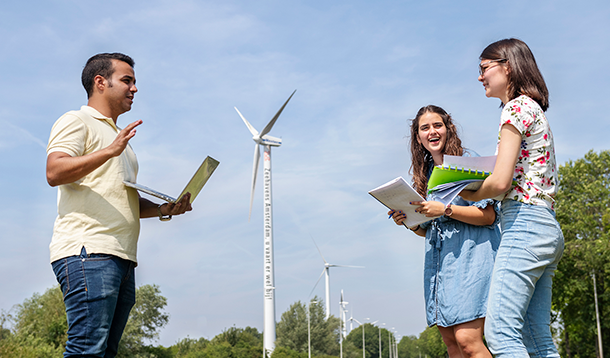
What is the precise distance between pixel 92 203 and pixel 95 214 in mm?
69

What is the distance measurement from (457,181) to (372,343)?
425 ft

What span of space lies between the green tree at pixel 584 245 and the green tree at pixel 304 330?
117 feet

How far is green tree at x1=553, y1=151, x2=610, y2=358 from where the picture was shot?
3109 cm

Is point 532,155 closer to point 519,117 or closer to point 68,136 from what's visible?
point 519,117

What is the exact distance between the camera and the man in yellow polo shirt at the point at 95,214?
114 inches

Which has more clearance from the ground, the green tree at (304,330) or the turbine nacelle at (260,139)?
the turbine nacelle at (260,139)

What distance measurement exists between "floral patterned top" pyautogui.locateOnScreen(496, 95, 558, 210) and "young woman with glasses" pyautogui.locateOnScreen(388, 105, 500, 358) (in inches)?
24.0

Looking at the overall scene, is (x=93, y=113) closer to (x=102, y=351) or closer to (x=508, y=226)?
(x=102, y=351)

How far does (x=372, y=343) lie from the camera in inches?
4961

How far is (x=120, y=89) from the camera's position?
352 cm

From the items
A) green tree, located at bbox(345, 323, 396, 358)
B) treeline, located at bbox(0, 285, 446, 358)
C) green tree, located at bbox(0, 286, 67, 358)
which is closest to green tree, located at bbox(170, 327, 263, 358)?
treeline, located at bbox(0, 285, 446, 358)

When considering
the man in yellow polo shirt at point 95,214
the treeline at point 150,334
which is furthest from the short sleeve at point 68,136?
the treeline at point 150,334

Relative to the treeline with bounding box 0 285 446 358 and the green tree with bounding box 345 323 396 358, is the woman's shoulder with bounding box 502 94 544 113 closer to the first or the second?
the treeline with bounding box 0 285 446 358

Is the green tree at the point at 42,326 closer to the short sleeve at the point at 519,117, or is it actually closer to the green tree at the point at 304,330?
the green tree at the point at 304,330
